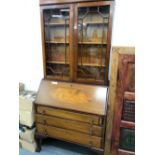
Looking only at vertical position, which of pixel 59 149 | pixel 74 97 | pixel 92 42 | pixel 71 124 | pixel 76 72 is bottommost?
pixel 59 149

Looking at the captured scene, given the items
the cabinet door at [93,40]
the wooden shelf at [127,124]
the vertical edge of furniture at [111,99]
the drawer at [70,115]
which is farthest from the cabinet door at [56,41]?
the wooden shelf at [127,124]

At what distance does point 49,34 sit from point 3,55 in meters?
1.66

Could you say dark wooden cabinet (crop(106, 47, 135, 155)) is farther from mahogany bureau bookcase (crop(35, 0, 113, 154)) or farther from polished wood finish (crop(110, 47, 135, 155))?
mahogany bureau bookcase (crop(35, 0, 113, 154))

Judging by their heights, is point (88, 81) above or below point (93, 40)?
below

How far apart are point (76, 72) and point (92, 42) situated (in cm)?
43

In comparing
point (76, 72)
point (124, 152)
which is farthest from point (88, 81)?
point (124, 152)

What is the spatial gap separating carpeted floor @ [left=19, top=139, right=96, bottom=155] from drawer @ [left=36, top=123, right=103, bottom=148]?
293 millimetres

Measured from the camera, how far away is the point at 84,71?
1963mm

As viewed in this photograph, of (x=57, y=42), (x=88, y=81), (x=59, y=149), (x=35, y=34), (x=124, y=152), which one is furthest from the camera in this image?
(x=35, y=34)

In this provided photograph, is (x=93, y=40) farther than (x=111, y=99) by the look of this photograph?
Yes

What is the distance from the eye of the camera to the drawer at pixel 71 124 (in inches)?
67.2

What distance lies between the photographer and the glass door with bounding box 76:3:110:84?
1.73m

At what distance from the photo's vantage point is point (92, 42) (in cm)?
186

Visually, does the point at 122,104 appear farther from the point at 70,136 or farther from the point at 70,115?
the point at 70,136
